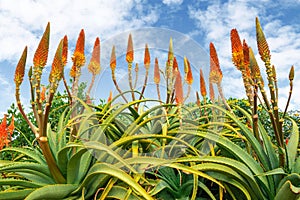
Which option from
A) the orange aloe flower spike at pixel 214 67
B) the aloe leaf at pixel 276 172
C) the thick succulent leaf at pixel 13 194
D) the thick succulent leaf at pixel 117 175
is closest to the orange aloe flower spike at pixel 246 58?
the orange aloe flower spike at pixel 214 67

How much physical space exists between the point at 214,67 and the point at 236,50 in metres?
0.34

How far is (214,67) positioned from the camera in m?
2.45

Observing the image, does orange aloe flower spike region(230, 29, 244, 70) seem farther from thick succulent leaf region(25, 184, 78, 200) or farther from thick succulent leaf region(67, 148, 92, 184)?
thick succulent leaf region(25, 184, 78, 200)

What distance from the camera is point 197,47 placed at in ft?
8.18

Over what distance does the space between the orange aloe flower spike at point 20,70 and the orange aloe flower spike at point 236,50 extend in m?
1.23

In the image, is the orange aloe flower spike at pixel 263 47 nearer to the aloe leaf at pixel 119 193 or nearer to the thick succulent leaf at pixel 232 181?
the thick succulent leaf at pixel 232 181

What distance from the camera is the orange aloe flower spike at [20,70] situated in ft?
6.51

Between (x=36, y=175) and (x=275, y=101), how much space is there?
4.84 feet

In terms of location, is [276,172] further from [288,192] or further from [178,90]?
[178,90]

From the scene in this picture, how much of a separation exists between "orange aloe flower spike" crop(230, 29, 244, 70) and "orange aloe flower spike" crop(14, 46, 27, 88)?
4.02 ft

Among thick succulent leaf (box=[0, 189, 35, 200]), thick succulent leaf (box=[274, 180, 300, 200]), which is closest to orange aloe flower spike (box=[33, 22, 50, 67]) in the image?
thick succulent leaf (box=[0, 189, 35, 200])

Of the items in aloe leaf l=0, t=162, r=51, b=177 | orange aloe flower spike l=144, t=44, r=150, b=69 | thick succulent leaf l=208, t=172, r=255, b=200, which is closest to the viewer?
thick succulent leaf l=208, t=172, r=255, b=200

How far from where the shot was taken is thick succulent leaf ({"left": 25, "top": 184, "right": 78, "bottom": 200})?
186 cm

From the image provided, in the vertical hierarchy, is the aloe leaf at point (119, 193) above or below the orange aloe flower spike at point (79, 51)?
below
